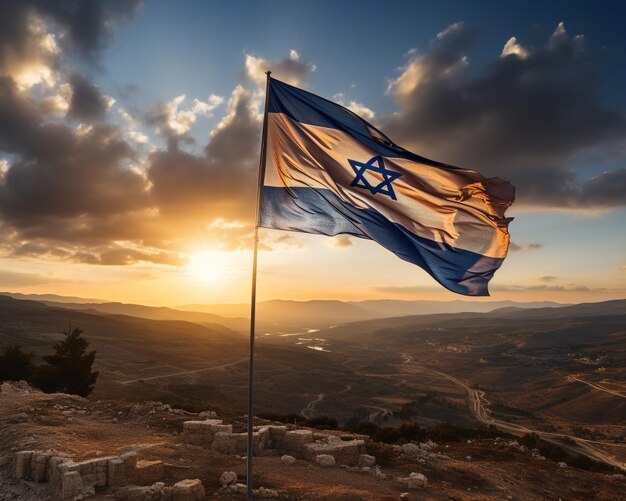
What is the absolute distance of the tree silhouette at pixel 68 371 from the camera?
3606cm

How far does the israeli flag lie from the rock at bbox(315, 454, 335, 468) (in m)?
10.6

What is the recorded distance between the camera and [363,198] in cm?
1058

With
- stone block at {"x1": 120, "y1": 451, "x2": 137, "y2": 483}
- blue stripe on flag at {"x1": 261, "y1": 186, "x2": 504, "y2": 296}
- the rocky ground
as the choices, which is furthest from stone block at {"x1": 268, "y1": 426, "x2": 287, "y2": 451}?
blue stripe on flag at {"x1": 261, "y1": 186, "x2": 504, "y2": 296}

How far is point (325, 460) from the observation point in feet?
55.5

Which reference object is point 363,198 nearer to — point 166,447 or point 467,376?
point 166,447

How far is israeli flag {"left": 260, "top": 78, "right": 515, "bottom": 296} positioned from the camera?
34.1 feet

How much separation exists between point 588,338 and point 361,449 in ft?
659

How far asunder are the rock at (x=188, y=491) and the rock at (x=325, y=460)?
238 inches

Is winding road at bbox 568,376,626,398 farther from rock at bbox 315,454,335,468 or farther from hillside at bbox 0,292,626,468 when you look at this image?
rock at bbox 315,454,335,468

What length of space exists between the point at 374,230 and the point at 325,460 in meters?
11.3

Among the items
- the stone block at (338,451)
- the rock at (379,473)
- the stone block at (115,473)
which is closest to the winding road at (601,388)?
the stone block at (338,451)

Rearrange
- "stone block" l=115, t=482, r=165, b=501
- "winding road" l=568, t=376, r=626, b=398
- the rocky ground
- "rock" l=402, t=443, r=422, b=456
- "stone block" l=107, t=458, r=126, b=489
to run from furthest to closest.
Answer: "winding road" l=568, t=376, r=626, b=398 < "rock" l=402, t=443, r=422, b=456 < the rocky ground < "stone block" l=107, t=458, r=126, b=489 < "stone block" l=115, t=482, r=165, b=501

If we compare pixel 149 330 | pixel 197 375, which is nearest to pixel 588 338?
pixel 197 375

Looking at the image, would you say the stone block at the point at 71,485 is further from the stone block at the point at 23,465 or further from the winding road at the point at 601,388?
the winding road at the point at 601,388
